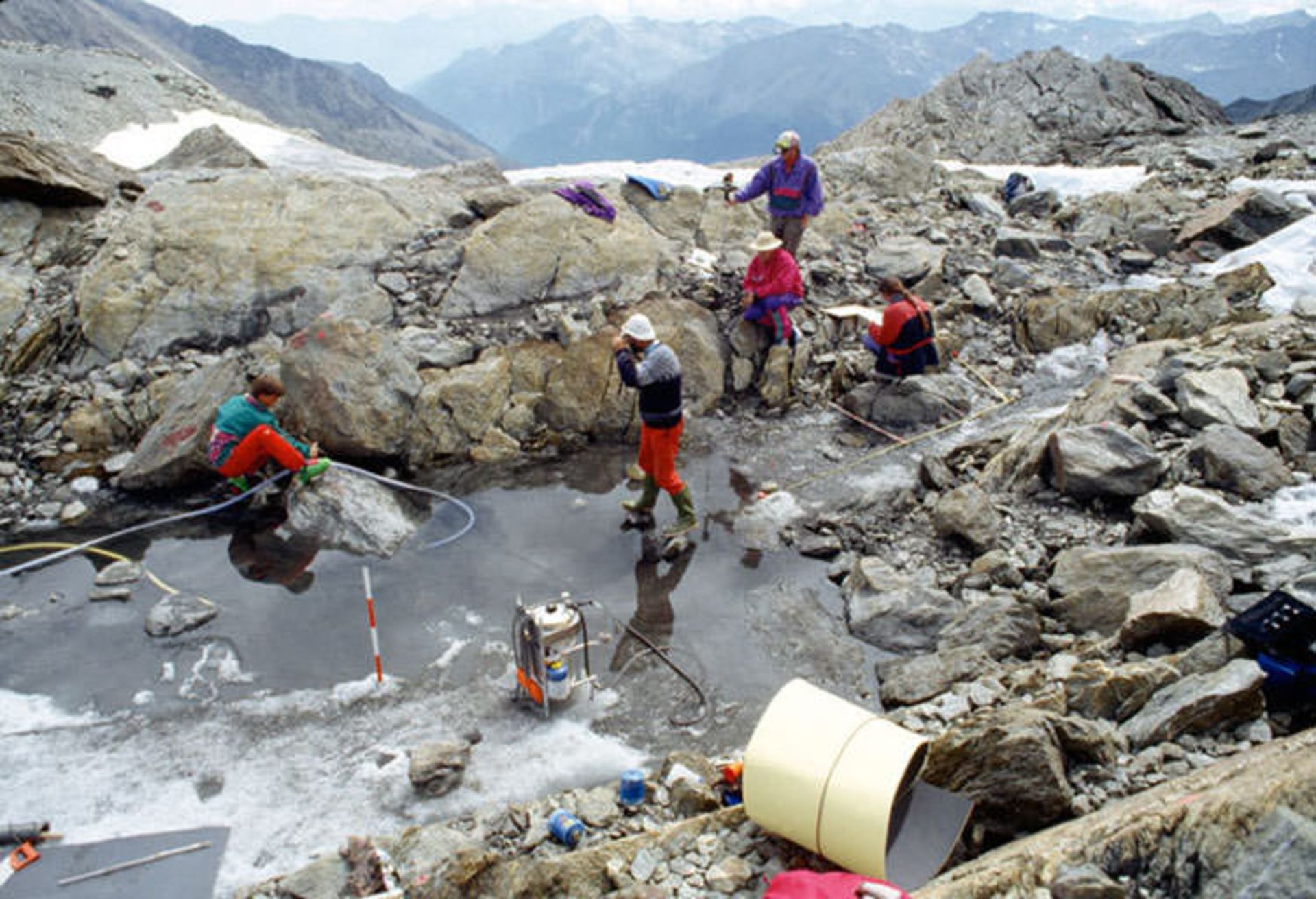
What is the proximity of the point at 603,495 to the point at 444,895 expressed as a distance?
5.70m

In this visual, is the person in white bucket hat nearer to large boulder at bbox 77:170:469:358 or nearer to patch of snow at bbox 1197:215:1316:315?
large boulder at bbox 77:170:469:358

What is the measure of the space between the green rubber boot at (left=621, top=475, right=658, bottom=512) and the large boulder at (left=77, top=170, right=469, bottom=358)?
198 inches

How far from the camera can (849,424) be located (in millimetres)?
11117

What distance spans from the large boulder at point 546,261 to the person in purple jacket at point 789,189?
1932 millimetres

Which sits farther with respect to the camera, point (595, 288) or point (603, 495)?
point (595, 288)

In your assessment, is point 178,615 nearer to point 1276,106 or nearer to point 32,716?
point 32,716

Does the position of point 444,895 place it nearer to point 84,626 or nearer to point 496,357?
point 84,626

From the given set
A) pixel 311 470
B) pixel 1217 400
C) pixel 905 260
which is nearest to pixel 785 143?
pixel 905 260

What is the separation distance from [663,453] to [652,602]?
5.28 ft

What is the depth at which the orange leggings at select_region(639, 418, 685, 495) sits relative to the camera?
8367 millimetres

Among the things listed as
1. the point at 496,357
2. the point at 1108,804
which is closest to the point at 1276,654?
the point at 1108,804

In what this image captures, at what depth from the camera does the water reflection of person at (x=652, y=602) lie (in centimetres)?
716

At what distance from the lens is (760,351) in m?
11.8

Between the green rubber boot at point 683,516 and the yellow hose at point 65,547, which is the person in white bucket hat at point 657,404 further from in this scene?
the yellow hose at point 65,547
